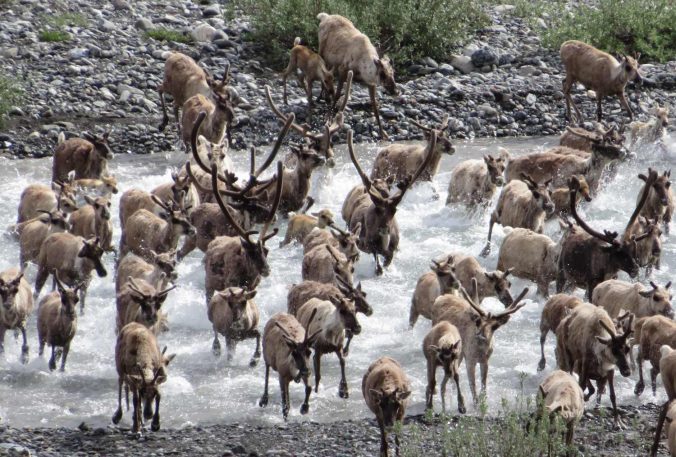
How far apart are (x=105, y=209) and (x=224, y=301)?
312 centimetres

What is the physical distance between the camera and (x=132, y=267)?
14.1 metres

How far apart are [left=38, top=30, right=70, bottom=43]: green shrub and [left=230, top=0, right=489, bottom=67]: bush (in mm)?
3576

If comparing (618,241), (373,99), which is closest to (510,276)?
(618,241)

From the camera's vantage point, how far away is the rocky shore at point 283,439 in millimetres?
10891

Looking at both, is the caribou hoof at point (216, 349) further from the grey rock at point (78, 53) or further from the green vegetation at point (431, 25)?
the green vegetation at point (431, 25)

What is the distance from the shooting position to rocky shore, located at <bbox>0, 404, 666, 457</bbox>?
35.7 ft

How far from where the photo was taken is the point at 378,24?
24938mm

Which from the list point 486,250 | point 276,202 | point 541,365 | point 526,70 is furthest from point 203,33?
point 541,365

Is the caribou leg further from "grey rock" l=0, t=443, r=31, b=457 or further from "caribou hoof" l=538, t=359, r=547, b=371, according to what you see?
"grey rock" l=0, t=443, r=31, b=457

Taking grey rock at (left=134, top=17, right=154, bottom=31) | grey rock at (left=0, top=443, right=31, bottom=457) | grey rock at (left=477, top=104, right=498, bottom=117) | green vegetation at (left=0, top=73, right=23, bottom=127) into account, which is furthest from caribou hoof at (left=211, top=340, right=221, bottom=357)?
grey rock at (left=134, top=17, right=154, bottom=31)

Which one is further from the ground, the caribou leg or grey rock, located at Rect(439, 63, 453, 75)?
grey rock, located at Rect(439, 63, 453, 75)

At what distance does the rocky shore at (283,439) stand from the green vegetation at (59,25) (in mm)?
13679

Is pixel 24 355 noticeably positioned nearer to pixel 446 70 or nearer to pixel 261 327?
pixel 261 327

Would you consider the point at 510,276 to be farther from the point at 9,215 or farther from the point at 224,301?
the point at 9,215
